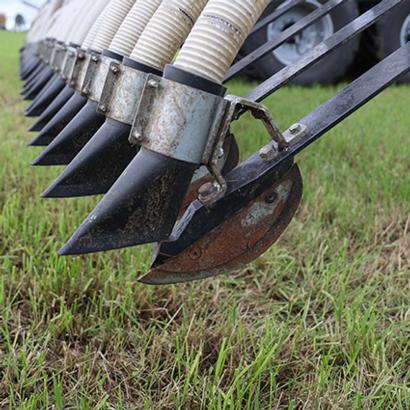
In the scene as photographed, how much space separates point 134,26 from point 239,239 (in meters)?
0.52

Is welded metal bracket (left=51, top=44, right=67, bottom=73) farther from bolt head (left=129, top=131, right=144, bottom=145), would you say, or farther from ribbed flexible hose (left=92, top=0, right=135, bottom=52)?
bolt head (left=129, top=131, right=144, bottom=145)

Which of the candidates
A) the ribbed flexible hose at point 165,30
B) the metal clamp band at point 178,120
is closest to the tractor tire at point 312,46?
the ribbed flexible hose at point 165,30

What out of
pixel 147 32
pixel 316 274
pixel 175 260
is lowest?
pixel 316 274

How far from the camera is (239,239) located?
860 millimetres

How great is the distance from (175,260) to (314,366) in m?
0.34

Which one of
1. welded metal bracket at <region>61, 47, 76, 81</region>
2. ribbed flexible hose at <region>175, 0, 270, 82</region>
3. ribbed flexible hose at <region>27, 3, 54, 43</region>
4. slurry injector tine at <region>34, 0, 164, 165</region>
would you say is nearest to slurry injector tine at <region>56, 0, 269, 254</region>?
ribbed flexible hose at <region>175, 0, 270, 82</region>

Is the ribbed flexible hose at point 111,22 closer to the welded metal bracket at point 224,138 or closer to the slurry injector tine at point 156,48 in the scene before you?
the slurry injector tine at point 156,48

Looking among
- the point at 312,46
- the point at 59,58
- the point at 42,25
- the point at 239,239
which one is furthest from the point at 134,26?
the point at 42,25

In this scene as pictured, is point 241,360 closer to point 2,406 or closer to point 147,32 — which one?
point 2,406

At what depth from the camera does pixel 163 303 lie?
117 cm

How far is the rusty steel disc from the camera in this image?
0.82m

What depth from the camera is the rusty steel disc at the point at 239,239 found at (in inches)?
32.4

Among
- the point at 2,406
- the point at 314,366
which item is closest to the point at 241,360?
the point at 314,366

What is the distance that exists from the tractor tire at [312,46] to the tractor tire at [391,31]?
0.63 ft
